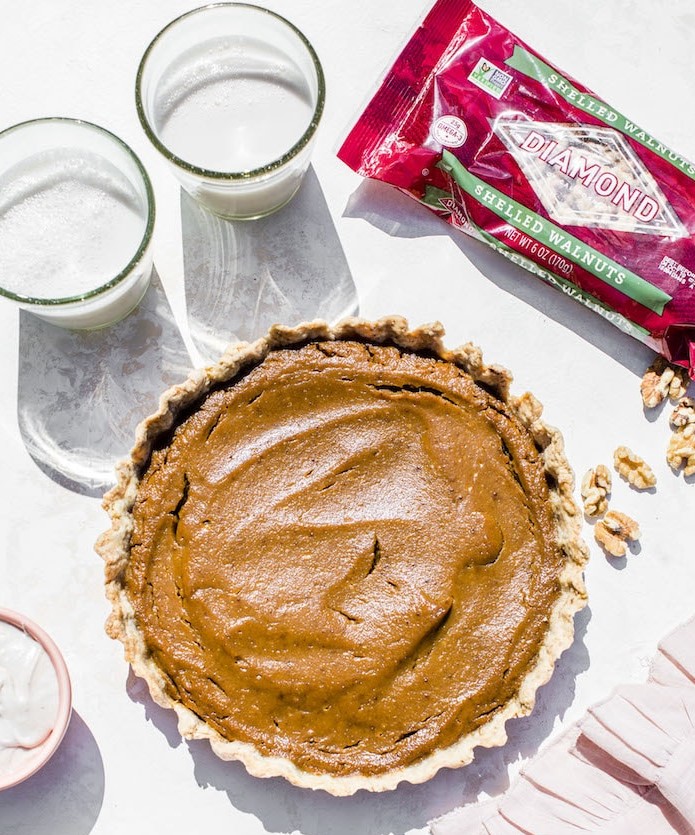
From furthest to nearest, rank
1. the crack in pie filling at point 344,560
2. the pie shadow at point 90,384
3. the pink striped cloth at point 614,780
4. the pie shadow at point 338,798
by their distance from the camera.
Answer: the pie shadow at point 90,384 → the pie shadow at point 338,798 → the pink striped cloth at point 614,780 → the crack in pie filling at point 344,560

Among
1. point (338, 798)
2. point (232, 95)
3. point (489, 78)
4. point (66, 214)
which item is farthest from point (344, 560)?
point (489, 78)

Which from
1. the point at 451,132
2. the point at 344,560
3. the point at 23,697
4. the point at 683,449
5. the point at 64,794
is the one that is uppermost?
the point at 451,132

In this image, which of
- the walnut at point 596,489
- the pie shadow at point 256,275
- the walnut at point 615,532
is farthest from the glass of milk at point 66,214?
the walnut at point 615,532

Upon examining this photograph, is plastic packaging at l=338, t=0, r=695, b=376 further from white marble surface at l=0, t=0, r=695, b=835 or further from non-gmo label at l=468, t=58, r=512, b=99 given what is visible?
white marble surface at l=0, t=0, r=695, b=835

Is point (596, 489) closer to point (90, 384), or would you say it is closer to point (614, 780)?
point (614, 780)

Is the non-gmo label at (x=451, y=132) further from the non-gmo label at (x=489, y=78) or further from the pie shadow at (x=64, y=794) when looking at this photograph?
the pie shadow at (x=64, y=794)

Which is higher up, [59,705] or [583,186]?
[583,186]

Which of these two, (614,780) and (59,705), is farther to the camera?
(614,780)

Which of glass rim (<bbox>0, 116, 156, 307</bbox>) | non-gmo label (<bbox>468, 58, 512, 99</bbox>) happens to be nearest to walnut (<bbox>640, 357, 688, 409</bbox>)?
non-gmo label (<bbox>468, 58, 512, 99</bbox>)
